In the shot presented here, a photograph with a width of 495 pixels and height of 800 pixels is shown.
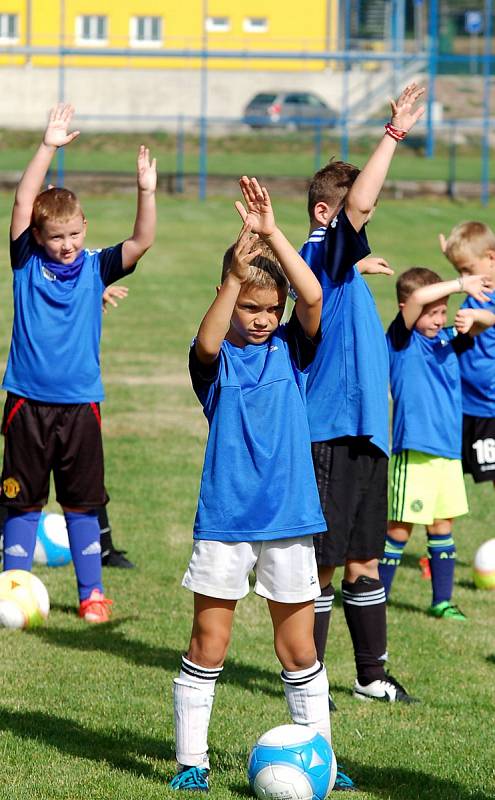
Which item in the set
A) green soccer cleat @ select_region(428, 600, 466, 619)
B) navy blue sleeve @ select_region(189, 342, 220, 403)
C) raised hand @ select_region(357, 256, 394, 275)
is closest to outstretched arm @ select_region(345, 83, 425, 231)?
raised hand @ select_region(357, 256, 394, 275)

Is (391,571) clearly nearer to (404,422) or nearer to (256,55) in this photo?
(404,422)

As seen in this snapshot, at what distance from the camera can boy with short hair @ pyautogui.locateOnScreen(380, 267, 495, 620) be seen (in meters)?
6.52

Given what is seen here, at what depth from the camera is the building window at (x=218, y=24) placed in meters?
46.4

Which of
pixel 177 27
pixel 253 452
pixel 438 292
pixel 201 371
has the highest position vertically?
pixel 177 27

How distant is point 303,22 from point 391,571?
43.7 m

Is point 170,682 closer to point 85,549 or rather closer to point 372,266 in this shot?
point 85,549

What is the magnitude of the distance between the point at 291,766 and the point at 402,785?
0.54 meters

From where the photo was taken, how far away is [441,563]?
22.1 feet

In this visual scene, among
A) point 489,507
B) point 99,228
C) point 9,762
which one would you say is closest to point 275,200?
point 99,228

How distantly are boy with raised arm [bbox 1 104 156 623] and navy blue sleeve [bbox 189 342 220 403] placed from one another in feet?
6.47

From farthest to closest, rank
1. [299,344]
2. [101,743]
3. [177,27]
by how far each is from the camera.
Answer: [177,27] < [101,743] < [299,344]

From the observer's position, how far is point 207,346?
408 centimetres

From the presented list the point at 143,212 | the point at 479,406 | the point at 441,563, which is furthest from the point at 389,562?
the point at 143,212

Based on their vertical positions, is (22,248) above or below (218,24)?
below
